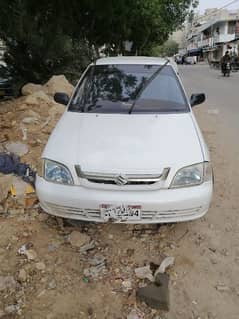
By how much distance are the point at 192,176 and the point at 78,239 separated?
1.24 metres

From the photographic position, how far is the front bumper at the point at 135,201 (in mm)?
2984

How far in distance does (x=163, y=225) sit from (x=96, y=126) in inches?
48.6

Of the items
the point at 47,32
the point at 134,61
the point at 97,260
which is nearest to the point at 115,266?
the point at 97,260

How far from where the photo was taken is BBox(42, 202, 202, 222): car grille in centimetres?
304

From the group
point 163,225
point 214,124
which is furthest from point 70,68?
point 163,225

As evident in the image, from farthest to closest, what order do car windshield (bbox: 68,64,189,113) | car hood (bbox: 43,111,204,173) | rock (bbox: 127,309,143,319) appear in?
car windshield (bbox: 68,64,189,113) → car hood (bbox: 43,111,204,173) → rock (bbox: 127,309,143,319)

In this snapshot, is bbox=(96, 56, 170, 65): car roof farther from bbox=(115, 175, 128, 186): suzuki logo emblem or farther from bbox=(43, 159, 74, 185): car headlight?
bbox=(115, 175, 128, 186): suzuki logo emblem

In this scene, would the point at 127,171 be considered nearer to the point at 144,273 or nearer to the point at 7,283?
the point at 144,273

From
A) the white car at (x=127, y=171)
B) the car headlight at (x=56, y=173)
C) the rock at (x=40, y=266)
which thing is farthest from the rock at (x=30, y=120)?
the rock at (x=40, y=266)

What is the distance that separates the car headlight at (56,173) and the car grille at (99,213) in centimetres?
22

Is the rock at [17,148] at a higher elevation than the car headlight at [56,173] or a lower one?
lower

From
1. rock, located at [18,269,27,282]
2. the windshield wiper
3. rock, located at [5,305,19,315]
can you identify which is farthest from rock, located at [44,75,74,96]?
rock, located at [5,305,19,315]

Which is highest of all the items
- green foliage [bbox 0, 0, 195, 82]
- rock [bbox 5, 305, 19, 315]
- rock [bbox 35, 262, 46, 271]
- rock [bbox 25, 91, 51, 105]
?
green foliage [bbox 0, 0, 195, 82]

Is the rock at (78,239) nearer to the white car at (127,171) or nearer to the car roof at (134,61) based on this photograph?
the white car at (127,171)
